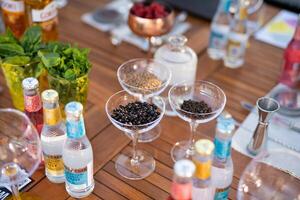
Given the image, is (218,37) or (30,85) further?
(218,37)

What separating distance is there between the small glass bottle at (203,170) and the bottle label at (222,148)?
0.16ft

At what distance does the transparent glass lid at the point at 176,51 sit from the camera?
3.53 feet

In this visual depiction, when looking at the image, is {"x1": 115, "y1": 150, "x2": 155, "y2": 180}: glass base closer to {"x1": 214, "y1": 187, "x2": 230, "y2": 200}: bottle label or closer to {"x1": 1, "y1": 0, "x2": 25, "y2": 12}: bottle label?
{"x1": 214, "y1": 187, "x2": 230, "y2": 200}: bottle label

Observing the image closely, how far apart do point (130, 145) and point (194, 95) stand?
0.18 metres

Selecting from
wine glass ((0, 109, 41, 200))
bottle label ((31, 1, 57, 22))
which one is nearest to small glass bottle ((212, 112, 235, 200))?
wine glass ((0, 109, 41, 200))

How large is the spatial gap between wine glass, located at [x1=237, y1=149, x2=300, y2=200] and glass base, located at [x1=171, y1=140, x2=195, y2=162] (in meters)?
0.17

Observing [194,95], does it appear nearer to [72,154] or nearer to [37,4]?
[72,154]

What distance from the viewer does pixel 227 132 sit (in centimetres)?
73

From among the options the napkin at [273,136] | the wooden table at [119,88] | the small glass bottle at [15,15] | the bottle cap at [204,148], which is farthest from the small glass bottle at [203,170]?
the small glass bottle at [15,15]

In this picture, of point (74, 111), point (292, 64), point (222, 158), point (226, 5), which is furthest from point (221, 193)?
point (226, 5)

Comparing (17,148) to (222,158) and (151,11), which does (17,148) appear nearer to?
(222,158)

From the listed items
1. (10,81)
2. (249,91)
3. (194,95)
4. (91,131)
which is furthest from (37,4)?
(249,91)

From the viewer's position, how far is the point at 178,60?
108 centimetres

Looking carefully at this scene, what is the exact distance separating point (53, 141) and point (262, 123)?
43 cm
